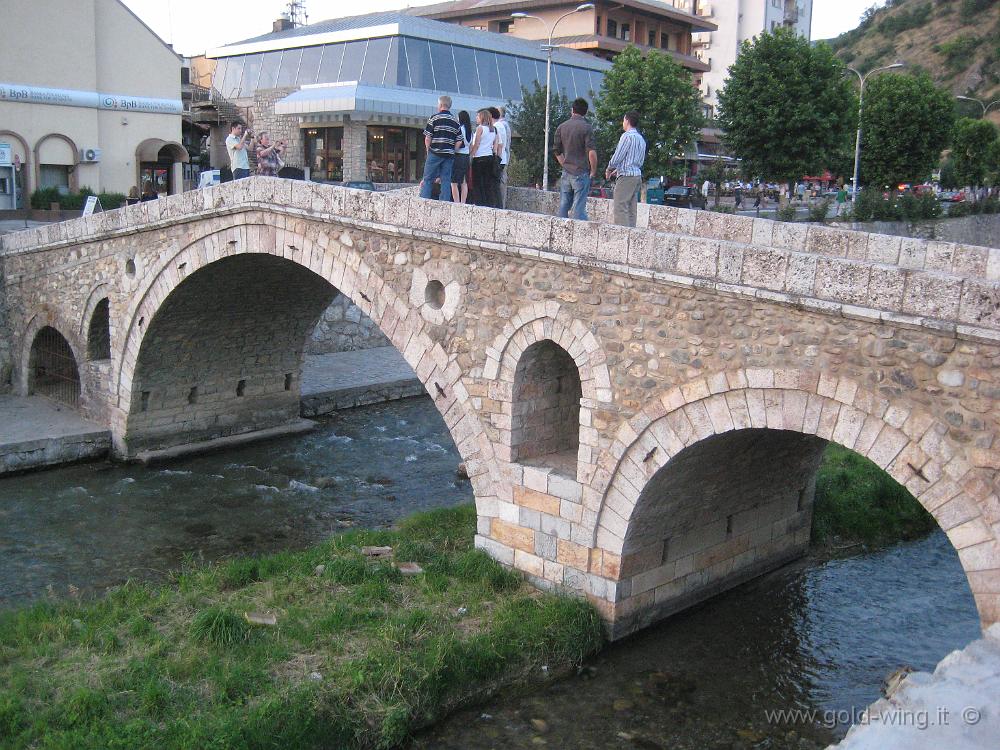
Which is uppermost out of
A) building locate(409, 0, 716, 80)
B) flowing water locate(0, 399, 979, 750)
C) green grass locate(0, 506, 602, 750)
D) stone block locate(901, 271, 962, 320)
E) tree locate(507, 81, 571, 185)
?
building locate(409, 0, 716, 80)

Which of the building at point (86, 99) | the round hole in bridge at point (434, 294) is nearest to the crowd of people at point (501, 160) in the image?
the round hole in bridge at point (434, 294)

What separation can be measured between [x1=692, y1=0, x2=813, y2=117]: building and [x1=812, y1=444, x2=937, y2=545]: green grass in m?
42.7

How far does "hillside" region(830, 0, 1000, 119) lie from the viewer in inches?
Answer: 2069

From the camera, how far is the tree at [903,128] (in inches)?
1059

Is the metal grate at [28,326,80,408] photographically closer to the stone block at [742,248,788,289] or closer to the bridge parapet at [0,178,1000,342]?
the bridge parapet at [0,178,1000,342]

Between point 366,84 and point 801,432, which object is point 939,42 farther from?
point 801,432

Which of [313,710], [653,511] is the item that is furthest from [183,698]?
[653,511]

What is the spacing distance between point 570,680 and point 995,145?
30.7 metres

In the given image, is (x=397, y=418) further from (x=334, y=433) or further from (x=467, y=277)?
(x=467, y=277)

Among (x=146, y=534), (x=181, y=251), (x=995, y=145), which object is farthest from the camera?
(x=995, y=145)

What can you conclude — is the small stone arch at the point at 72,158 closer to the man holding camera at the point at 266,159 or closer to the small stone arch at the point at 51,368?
the small stone arch at the point at 51,368

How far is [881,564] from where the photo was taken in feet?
36.3

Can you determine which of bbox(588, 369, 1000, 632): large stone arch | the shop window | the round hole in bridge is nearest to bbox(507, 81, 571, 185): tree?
the shop window

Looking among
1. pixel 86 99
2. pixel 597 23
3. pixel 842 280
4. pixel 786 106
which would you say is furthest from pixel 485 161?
pixel 597 23
